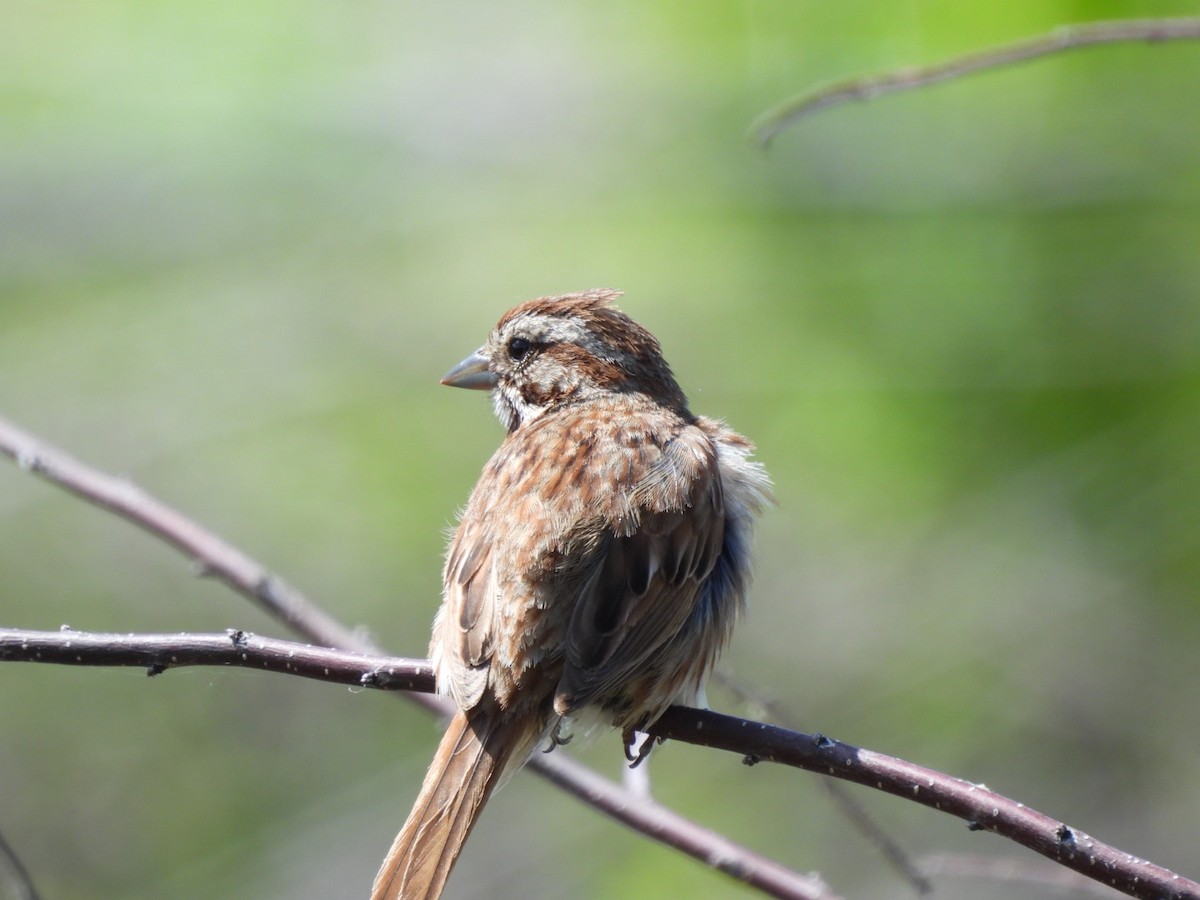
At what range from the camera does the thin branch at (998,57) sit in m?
2.72

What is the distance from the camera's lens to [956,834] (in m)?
6.32

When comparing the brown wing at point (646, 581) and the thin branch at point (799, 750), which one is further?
the brown wing at point (646, 581)

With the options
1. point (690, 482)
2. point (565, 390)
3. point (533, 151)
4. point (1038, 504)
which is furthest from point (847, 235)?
point (690, 482)

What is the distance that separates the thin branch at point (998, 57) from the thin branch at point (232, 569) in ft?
5.05

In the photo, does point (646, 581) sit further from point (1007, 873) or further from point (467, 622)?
point (1007, 873)

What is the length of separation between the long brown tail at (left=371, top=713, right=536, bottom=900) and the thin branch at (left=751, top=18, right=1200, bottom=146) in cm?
149

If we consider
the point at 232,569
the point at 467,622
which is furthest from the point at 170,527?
the point at 467,622

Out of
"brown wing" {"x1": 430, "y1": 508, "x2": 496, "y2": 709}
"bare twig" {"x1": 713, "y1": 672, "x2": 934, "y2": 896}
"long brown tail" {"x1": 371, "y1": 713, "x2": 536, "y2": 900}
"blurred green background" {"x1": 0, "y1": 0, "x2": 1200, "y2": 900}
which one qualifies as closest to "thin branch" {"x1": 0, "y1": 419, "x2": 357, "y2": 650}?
"brown wing" {"x1": 430, "y1": 508, "x2": 496, "y2": 709}

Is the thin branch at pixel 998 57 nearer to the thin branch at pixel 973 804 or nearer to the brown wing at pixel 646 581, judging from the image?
the brown wing at pixel 646 581

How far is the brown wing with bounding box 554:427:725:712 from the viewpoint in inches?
115

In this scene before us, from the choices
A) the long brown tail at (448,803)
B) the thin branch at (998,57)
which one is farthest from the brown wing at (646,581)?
the thin branch at (998,57)

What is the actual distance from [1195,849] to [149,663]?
494cm

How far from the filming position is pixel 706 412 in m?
7.75

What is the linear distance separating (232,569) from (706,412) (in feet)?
16.0
